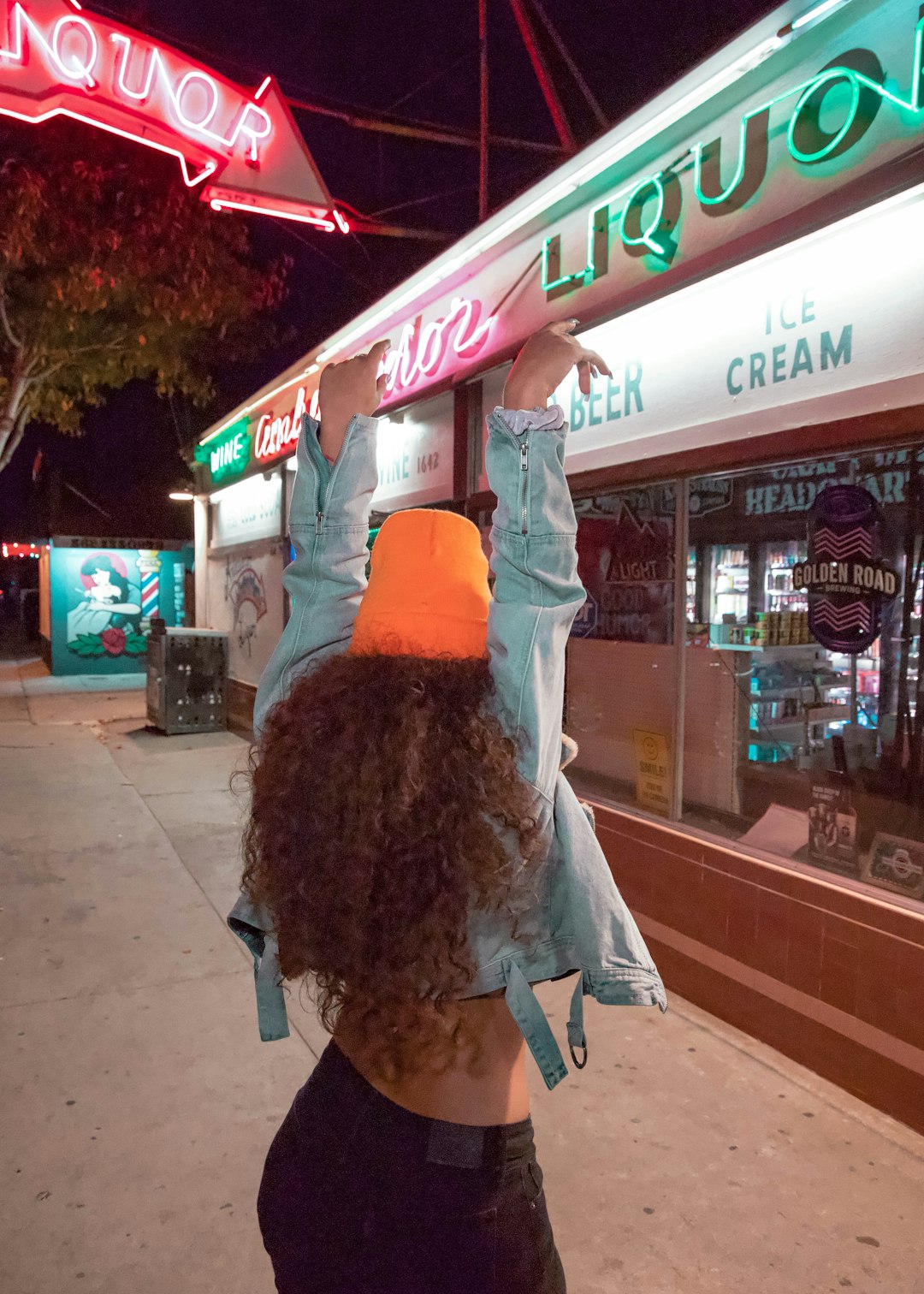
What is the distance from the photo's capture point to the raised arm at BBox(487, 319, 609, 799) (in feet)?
4.35

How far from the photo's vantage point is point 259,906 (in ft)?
5.15

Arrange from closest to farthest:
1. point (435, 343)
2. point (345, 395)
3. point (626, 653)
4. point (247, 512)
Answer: point (345, 395) < point (626, 653) < point (435, 343) < point (247, 512)

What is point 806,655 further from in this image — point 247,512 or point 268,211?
point 247,512

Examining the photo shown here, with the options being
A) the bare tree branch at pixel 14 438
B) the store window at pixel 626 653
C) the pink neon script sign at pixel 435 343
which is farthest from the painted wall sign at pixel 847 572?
the bare tree branch at pixel 14 438

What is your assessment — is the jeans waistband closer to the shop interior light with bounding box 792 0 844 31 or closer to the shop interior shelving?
the shop interior shelving

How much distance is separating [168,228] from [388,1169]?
12808mm

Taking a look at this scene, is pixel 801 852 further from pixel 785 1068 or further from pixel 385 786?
pixel 385 786

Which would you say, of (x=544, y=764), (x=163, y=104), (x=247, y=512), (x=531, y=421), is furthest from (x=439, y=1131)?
(x=247, y=512)

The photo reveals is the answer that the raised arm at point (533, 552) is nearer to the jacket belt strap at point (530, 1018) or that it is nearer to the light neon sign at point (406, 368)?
the jacket belt strap at point (530, 1018)

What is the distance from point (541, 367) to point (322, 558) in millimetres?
512

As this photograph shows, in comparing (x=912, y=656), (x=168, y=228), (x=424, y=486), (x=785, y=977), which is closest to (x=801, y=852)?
(x=785, y=977)

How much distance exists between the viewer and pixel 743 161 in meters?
4.26

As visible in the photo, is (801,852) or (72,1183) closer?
(72,1183)

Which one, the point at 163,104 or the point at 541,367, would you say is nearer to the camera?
the point at 541,367
